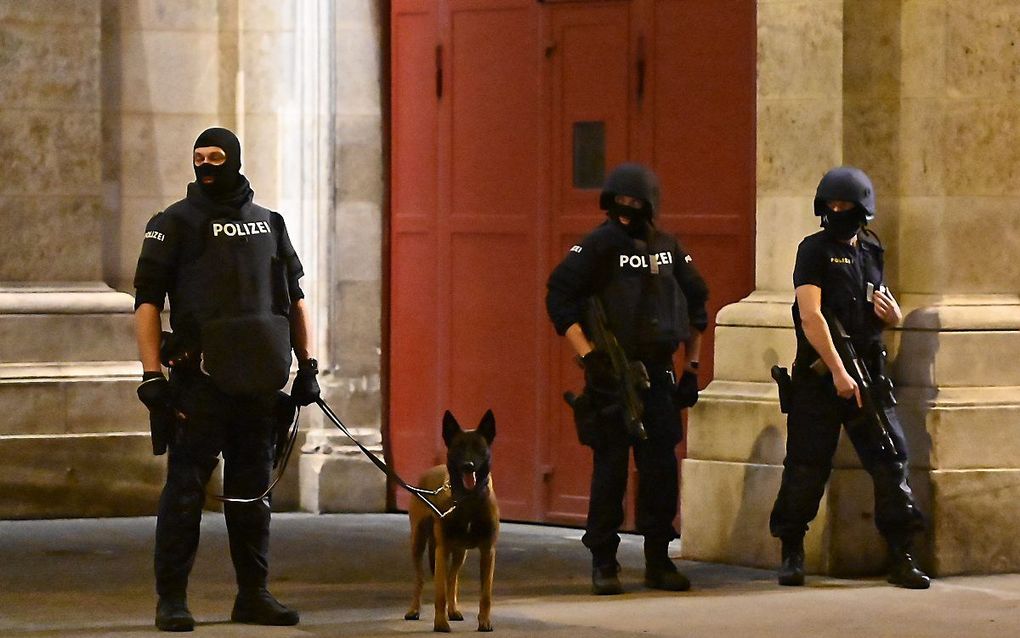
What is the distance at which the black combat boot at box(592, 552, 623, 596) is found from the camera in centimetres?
1070

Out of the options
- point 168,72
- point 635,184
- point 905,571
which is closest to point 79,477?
point 168,72

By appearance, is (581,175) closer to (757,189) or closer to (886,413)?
(757,189)

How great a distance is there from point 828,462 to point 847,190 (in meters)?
1.26

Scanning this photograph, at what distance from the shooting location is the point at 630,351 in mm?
10812

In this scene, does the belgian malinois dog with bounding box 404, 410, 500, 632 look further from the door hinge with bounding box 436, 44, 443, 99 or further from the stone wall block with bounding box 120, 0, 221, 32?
the stone wall block with bounding box 120, 0, 221, 32

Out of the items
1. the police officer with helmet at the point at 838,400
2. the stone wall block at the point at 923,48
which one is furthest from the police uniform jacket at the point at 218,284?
→ the stone wall block at the point at 923,48

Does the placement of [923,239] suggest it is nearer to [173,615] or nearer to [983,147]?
[983,147]

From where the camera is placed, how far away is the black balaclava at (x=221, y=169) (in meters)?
9.62

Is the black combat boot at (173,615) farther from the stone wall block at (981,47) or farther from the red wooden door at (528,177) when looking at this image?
the stone wall block at (981,47)

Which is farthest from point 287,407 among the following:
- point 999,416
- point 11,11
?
point 11,11

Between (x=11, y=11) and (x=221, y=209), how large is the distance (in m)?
4.12

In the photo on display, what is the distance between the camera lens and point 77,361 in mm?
13328

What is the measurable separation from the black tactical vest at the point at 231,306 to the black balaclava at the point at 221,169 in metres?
0.12

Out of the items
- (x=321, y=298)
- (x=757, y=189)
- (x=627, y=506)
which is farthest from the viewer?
(x=321, y=298)
